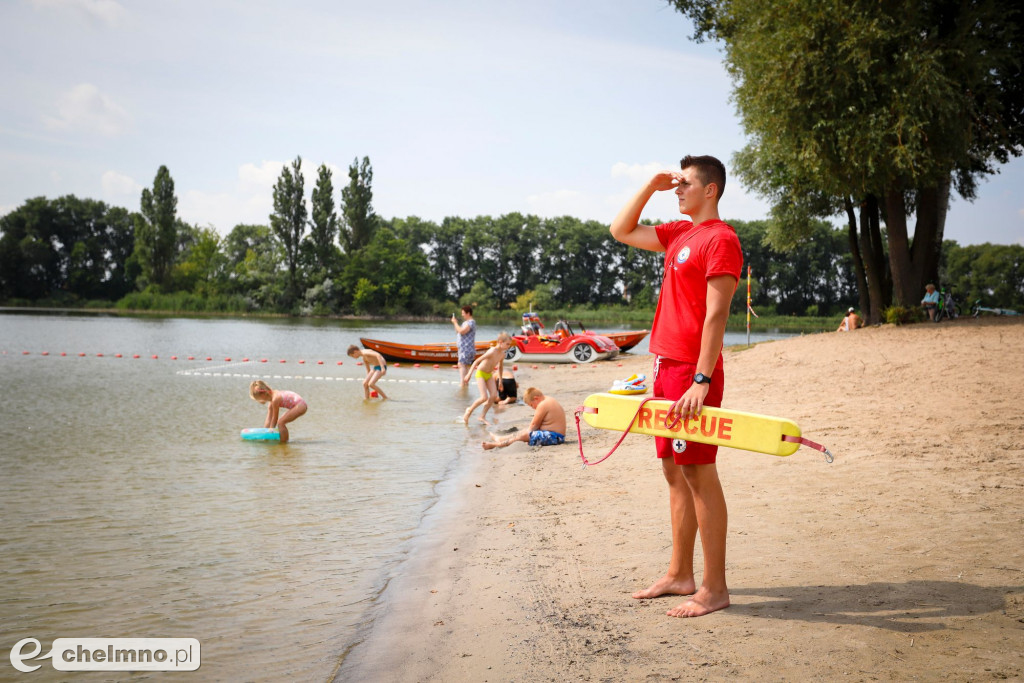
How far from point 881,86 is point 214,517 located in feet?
60.1

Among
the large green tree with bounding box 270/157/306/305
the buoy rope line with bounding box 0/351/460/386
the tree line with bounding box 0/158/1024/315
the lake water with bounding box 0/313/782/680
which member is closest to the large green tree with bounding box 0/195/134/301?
the tree line with bounding box 0/158/1024/315

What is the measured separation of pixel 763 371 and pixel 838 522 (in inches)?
436

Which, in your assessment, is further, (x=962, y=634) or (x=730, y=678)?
(x=962, y=634)

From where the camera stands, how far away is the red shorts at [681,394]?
4188mm

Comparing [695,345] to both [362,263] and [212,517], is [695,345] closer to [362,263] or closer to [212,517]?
[212,517]

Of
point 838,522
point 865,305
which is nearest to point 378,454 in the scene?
point 838,522

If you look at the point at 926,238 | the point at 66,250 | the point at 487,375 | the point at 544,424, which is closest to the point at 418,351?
the point at 487,375

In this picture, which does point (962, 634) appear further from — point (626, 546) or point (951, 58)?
point (951, 58)

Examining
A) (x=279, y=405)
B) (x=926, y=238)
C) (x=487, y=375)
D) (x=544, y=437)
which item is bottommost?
(x=544, y=437)

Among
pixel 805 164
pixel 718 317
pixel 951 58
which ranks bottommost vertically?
pixel 718 317

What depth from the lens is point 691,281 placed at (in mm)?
4234

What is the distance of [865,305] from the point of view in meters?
28.0

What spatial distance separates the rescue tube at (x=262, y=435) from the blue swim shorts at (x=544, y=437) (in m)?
4.15

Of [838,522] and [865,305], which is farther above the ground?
[865,305]
